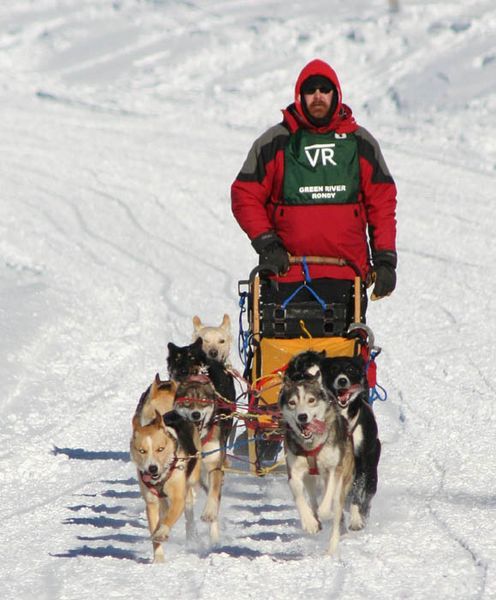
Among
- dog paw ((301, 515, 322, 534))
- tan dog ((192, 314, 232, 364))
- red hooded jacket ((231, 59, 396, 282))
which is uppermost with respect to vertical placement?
red hooded jacket ((231, 59, 396, 282))

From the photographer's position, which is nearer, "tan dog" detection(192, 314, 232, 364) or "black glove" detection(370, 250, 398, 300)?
"black glove" detection(370, 250, 398, 300)

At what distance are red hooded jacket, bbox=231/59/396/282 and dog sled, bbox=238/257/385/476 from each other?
0.10m

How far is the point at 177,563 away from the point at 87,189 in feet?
29.7

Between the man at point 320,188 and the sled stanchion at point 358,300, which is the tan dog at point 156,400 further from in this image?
the sled stanchion at point 358,300

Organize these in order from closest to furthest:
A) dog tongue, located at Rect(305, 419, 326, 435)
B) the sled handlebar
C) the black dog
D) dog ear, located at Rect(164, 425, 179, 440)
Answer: dog tongue, located at Rect(305, 419, 326, 435)
dog ear, located at Rect(164, 425, 179, 440)
the sled handlebar
the black dog

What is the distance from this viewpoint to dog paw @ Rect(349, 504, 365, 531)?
550cm

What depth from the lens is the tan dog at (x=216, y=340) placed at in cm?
706

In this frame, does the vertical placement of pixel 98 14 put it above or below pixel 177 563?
above

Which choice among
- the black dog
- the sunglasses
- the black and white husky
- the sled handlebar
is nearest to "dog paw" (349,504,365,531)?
the black and white husky

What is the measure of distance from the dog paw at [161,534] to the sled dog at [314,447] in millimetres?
589

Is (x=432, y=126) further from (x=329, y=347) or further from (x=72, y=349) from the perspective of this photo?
(x=329, y=347)

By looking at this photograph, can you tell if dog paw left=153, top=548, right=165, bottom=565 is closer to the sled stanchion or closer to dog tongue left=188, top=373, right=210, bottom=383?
dog tongue left=188, top=373, right=210, bottom=383

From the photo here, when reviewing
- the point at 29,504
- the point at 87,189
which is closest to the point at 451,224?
the point at 87,189

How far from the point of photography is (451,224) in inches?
486
